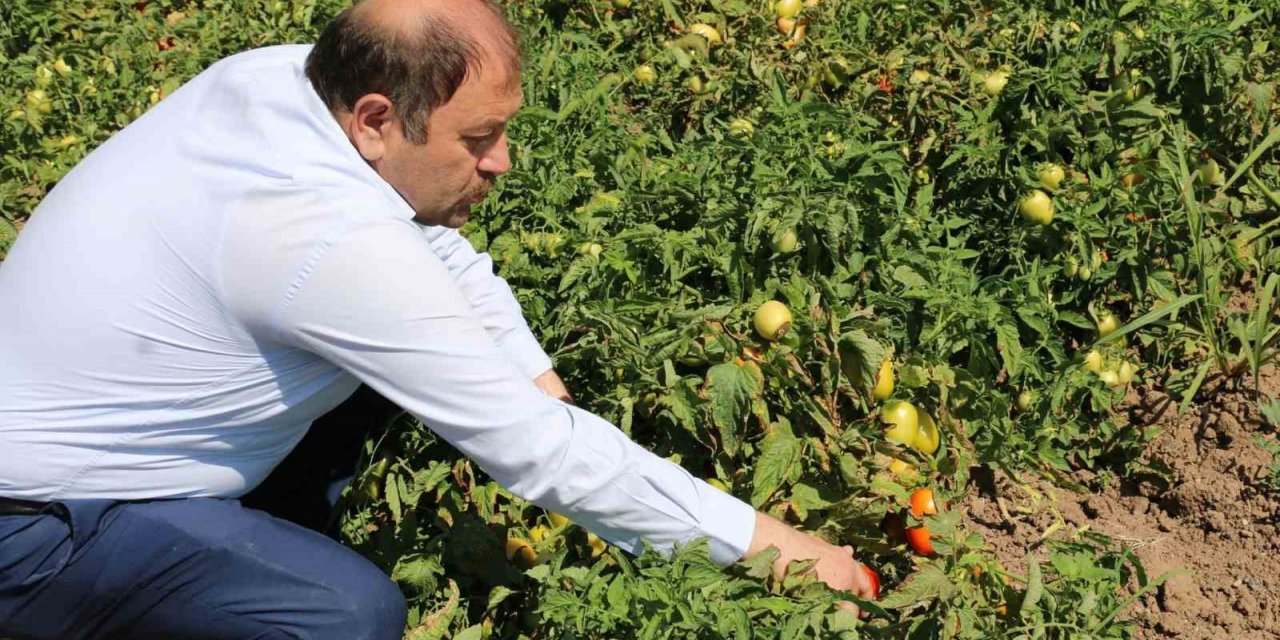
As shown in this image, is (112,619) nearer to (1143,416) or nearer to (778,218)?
(778,218)

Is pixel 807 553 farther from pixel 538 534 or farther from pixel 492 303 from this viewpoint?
pixel 492 303

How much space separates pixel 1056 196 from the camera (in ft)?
9.31

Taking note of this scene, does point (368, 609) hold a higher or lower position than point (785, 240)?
lower

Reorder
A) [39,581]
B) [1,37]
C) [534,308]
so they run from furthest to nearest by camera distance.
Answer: [1,37] < [534,308] < [39,581]

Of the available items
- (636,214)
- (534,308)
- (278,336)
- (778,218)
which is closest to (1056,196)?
(778,218)

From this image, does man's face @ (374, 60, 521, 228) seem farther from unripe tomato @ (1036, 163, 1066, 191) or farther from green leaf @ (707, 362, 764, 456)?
unripe tomato @ (1036, 163, 1066, 191)

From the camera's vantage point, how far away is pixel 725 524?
1966mm

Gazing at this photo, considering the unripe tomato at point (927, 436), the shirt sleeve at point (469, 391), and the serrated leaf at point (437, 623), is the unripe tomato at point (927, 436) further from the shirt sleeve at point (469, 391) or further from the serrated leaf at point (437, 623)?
the serrated leaf at point (437, 623)

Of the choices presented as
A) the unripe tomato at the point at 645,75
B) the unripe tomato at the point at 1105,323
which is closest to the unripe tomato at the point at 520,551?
the unripe tomato at the point at 1105,323

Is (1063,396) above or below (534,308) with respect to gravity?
below

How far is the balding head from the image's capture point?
182cm

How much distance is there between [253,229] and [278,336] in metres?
0.17

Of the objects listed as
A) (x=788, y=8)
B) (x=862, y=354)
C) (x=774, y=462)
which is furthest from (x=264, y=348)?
(x=788, y=8)

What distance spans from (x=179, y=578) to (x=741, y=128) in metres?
1.73
